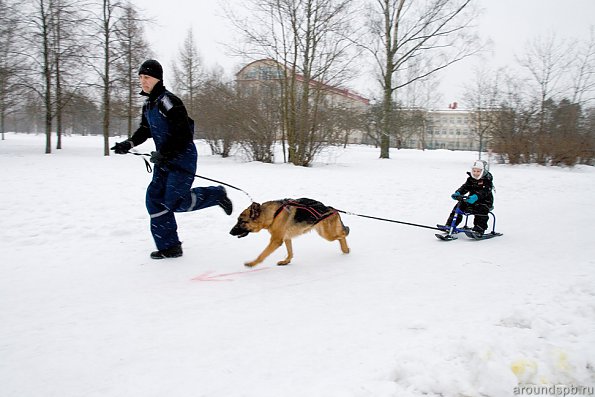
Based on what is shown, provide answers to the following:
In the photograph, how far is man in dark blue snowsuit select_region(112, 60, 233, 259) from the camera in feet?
14.1

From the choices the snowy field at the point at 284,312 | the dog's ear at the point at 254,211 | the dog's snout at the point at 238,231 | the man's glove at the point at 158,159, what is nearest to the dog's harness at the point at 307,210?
the dog's ear at the point at 254,211

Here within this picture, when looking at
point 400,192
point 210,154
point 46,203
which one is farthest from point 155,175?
point 210,154

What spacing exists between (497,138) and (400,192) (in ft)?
55.9

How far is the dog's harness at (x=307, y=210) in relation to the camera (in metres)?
4.73

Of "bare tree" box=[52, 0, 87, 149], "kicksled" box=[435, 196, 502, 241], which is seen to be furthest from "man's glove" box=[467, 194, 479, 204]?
"bare tree" box=[52, 0, 87, 149]

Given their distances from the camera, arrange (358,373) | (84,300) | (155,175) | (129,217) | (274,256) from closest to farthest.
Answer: (358,373)
(84,300)
(155,175)
(274,256)
(129,217)

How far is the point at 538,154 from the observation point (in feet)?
72.5

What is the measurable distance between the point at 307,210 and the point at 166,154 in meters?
1.92

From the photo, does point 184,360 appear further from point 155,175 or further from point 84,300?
point 155,175

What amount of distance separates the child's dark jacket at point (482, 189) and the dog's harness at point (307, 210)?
310 centimetres
